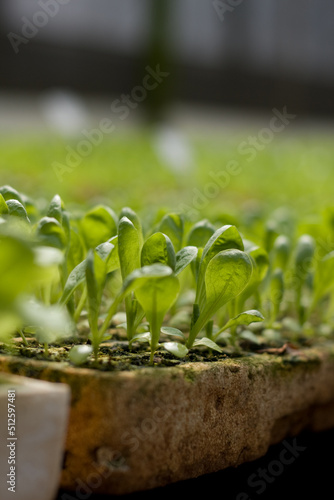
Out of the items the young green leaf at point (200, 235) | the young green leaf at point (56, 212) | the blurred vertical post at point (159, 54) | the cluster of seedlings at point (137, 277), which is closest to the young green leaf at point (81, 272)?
the cluster of seedlings at point (137, 277)

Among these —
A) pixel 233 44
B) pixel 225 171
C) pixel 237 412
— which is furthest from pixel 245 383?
pixel 233 44

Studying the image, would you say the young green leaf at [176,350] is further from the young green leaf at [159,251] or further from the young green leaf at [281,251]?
the young green leaf at [281,251]

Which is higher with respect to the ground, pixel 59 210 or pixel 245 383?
pixel 59 210

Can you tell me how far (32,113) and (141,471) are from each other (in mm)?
8127

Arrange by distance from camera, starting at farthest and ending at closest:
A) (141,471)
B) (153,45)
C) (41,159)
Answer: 1. (153,45)
2. (41,159)
3. (141,471)

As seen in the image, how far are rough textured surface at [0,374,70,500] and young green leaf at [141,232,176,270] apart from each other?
0.28 m

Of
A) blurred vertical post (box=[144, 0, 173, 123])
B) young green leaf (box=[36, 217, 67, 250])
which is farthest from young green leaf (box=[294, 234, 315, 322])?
blurred vertical post (box=[144, 0, 173, 123])

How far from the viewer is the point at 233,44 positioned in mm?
9719

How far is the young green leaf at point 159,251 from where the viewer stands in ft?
2.74

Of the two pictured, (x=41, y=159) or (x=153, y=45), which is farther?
(x=153, y=45)

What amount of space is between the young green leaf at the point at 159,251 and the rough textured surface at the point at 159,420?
0.52ft

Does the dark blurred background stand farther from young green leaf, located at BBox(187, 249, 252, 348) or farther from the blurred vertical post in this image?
young green leaf, located at BBox(187, 249, 252, 348)

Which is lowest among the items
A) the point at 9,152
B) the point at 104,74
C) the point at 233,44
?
the point at 9,152

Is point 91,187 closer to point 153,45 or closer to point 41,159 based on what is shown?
point 41,159
